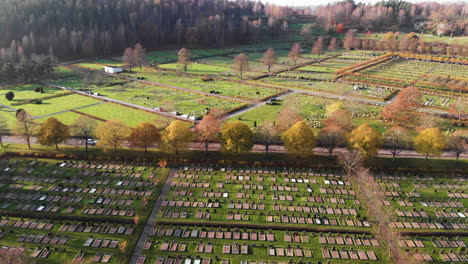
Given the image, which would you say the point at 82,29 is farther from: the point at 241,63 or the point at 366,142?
the point at 366,142

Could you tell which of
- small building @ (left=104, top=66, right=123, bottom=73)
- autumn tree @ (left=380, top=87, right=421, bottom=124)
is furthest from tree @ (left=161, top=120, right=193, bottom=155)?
small building @ (left=104, top=66, right=123, bottom=73)

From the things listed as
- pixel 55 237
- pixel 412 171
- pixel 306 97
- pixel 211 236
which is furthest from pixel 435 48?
pixel 55 237

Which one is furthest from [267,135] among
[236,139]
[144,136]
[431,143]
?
[431,143]

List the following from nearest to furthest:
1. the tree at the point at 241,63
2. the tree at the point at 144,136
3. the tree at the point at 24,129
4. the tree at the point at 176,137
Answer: the tree at the point at 176,137 < the tree at the point at 144,136 < the tree at the point at 24,129 < the tree at the point at 241,63

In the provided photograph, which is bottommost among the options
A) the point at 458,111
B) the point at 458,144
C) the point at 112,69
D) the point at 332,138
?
the point at 458,144

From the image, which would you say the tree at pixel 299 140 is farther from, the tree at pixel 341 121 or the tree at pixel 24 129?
the tree at pixel 24 129

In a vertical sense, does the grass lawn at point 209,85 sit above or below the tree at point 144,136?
above

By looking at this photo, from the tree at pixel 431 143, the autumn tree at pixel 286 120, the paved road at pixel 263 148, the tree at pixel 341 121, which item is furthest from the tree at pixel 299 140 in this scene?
the tree at pixel 431 143

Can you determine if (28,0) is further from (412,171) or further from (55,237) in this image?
(412,171)
